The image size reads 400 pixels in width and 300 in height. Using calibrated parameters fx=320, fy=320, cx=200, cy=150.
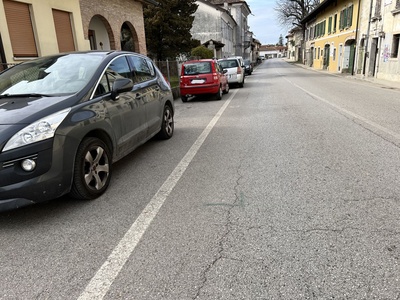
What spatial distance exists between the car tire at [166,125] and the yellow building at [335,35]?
25.2m

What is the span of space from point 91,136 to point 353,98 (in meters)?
11.1

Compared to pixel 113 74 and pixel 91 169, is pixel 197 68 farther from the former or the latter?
pixel 91 169

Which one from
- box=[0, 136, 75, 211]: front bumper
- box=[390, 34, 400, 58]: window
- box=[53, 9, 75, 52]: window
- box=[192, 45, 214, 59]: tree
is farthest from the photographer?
box=[192, 45, 214, 59]: tree

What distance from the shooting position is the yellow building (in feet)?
94.6

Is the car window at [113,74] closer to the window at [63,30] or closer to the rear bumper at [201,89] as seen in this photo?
the rear bumper at [201,89]

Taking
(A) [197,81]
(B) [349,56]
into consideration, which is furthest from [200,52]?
(A) [197,81]

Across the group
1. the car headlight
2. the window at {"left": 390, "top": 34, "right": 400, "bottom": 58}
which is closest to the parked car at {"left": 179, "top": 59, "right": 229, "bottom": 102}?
the car headlight

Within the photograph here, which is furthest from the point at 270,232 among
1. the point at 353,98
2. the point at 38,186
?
the point at 353,98

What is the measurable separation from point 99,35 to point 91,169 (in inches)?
588

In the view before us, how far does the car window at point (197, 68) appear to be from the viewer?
516 inches

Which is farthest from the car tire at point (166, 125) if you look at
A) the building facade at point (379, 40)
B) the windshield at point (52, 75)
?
the building facade at point (379, 40)

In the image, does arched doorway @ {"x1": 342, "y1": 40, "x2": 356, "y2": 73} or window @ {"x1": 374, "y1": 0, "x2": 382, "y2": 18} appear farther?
arched doorway @ {"x1": 342, "y1": 40, "x2": 356, "y2": 73}

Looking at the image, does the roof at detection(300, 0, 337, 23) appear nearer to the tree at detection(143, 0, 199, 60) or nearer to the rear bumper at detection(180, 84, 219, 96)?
the tree at detection(143, 0, 199, 60)

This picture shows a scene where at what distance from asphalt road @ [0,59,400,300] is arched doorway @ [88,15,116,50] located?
1198 centimetres
